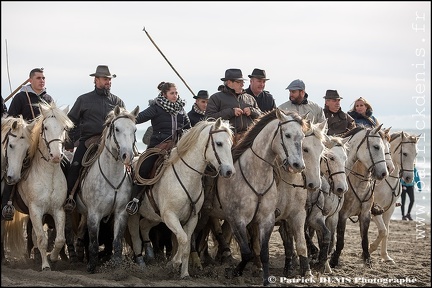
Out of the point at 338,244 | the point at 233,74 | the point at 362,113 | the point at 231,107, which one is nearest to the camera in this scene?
the point at 231,107

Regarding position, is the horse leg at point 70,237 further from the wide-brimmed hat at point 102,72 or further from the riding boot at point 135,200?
the wide-brimmed hat at point 102,72

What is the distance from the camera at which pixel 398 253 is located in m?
16.2

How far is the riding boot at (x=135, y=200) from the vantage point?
1116 centimetres

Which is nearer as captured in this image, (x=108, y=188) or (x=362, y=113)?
(x=108, y=188)

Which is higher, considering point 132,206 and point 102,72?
point 102,72

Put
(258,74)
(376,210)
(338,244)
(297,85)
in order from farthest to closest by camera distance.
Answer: (376,210), (297,85), (258,74), (338,244)

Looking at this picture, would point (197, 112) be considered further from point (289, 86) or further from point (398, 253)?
point (398, 253)

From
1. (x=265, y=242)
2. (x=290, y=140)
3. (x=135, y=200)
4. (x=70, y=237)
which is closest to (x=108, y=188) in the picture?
(x=135, y=200)

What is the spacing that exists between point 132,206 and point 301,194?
249 cm

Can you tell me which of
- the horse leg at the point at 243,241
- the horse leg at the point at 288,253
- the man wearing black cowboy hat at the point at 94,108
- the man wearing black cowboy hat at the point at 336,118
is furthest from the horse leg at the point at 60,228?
the man wearing black cowboy hat at the point at 336,118

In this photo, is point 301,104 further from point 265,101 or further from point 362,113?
point 362,113

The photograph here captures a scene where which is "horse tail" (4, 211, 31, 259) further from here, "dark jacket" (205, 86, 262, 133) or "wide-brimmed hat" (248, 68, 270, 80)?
"wide-brimmed hat" (248, 68, 270, 80)

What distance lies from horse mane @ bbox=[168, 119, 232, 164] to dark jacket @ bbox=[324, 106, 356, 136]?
4.04 metres

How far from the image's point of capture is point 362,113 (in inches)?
597
